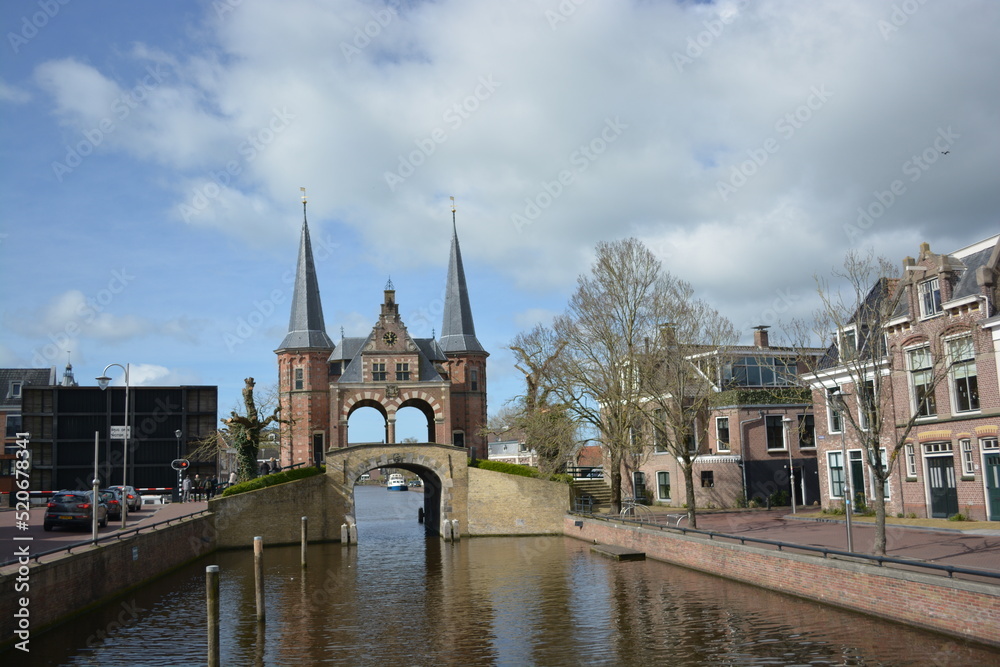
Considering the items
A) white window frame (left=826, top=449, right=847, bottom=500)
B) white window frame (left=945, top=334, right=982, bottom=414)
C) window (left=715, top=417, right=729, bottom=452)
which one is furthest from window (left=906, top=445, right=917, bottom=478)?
window (left=715, top=417, right=729, bottom=452)

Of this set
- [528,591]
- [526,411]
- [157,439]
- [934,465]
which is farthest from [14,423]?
[934,465]

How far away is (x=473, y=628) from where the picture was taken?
20406 mm

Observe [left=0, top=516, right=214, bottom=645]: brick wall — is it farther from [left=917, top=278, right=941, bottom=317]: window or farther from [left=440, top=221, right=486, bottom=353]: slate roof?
[left=440, top=221, right=486, bottom=353]: slate roof

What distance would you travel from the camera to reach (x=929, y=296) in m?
31.5

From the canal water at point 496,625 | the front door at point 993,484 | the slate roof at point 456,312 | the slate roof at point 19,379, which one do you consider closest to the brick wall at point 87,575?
the canal water at point 496,625

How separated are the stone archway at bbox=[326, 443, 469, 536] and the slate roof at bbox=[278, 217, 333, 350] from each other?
24.0 metres

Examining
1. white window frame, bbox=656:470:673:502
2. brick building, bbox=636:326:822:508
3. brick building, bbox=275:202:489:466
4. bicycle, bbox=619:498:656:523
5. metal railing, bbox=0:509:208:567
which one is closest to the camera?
metal railing, bbox=0:509:208:567

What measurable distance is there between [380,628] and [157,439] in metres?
51.5

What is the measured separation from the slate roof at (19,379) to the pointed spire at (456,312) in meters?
36.0

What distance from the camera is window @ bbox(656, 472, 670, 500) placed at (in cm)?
4928

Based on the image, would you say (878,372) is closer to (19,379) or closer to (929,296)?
(929,296)

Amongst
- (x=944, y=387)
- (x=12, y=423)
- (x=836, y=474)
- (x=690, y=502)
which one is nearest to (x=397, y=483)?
(x=12, y=423)

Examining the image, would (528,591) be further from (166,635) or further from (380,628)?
(166,635)

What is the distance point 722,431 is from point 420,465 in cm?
1784
